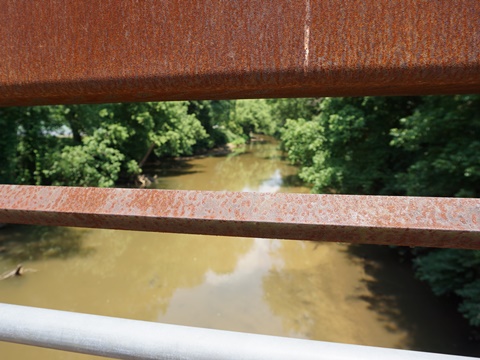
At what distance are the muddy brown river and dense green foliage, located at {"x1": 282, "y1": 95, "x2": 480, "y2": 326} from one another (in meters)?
0.90

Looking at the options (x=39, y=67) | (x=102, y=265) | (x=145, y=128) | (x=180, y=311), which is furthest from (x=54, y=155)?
(x=39, y=67)

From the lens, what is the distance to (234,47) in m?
0.83

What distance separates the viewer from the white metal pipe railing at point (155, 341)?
63 cm

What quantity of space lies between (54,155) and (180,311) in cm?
802

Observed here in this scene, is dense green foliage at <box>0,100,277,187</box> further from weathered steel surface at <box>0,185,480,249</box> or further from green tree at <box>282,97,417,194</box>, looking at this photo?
weathered steel surface at <box>0,185,480,249</box>

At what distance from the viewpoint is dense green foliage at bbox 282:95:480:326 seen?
567 cm

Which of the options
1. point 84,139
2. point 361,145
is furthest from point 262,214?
point 84,139

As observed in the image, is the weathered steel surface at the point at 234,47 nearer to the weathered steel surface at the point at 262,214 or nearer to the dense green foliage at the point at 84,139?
the weathered steel surface at the point at 262,214

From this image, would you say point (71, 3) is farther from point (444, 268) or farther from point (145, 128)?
point (145, 128)

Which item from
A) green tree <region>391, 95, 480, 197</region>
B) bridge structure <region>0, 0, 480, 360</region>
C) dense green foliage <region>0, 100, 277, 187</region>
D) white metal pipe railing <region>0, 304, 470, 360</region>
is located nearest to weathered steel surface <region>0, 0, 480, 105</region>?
bridge structure <region>0, 0, 480, 360</region>

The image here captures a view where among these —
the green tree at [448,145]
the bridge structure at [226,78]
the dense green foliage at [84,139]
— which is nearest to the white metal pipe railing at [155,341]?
the bridge structure at [226,78]

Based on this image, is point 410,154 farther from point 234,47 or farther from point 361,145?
point 234,47

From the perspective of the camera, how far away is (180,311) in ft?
27.7

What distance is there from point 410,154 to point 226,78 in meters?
9.31
